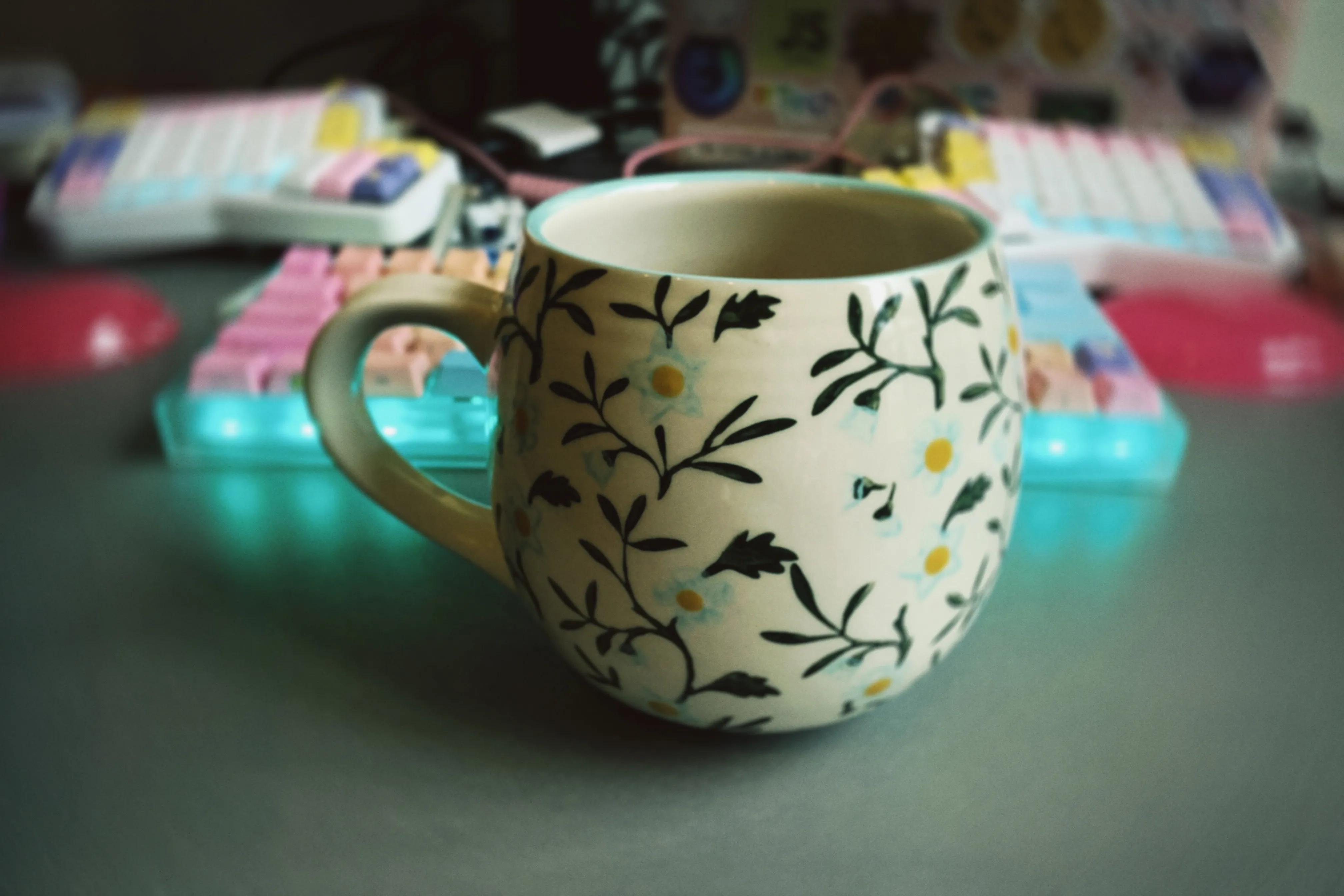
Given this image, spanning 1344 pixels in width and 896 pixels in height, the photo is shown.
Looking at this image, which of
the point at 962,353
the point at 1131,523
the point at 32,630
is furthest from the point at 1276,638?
the point at 32,630

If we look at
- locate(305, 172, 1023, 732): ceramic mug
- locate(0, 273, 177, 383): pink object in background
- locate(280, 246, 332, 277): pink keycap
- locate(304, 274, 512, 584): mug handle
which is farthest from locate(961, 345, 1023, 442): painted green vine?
locate(0, 273, 177, 383): pink object in background

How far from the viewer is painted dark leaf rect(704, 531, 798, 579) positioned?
0.22m

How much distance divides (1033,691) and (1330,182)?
0.61 metres

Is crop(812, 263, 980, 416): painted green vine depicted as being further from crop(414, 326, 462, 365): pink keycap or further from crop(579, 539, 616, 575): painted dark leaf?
crop(414, 326, 462, 365): pink keycap

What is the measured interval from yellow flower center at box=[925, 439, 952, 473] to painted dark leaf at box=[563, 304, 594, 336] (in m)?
0.07

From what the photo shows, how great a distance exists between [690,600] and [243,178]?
0.49 meters

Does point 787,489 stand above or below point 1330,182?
above

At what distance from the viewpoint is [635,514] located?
8.7 inches

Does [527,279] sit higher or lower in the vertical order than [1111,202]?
higher

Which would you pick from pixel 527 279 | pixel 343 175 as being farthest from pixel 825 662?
pixel 343 175

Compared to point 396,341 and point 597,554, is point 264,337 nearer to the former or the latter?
point 396,341

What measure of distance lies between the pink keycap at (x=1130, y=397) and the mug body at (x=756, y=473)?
0.17 m

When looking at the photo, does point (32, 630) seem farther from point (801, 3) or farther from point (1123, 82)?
point (1123, 82)

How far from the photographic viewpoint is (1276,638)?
322mm
